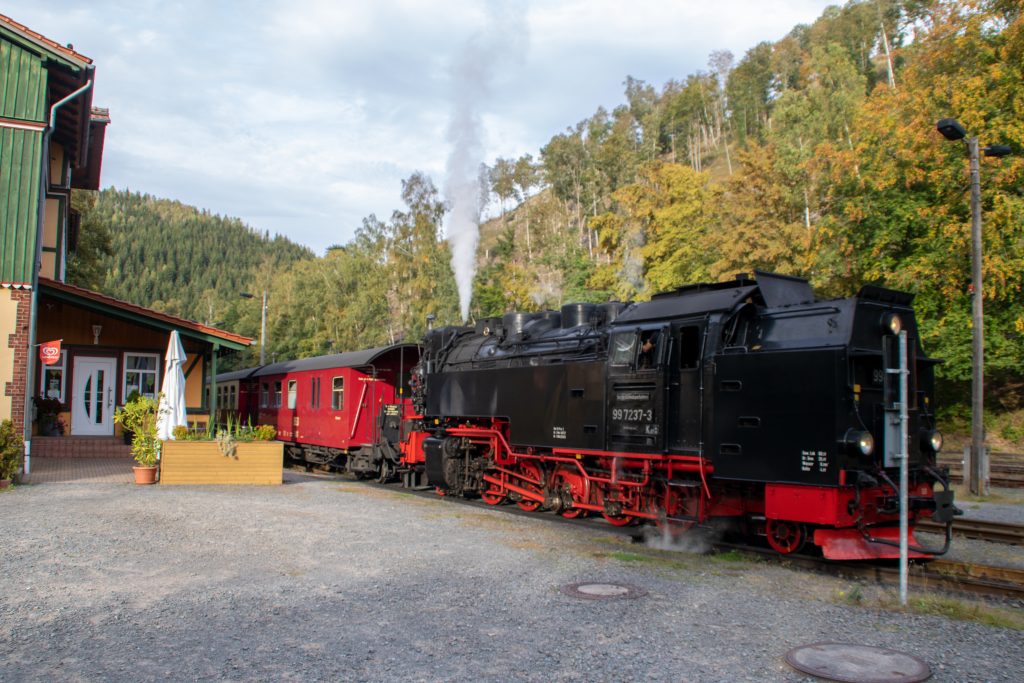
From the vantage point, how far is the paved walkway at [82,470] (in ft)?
47.3

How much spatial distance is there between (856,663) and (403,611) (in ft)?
10.9

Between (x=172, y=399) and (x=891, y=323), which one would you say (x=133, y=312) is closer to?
(x=172, y=399)

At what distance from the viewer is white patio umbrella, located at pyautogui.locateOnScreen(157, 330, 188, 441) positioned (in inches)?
592

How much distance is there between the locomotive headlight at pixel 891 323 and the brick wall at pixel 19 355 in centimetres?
1463

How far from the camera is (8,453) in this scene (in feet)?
42.7

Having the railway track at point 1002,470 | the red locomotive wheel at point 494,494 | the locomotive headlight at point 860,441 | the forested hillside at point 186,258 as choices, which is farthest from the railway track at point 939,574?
the forested hillside at point 186,258

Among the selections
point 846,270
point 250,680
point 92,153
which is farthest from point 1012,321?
point 92,153

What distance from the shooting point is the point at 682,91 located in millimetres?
94438

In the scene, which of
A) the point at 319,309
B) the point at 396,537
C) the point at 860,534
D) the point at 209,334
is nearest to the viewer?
the point at 860,534

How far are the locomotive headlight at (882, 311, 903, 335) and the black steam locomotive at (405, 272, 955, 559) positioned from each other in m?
0.02

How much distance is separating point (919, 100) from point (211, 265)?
158 metres

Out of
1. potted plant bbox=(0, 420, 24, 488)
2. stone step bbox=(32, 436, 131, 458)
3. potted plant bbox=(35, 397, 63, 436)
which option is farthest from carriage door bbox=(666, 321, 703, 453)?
potted plant bbox=(35, 397, 63, 436)

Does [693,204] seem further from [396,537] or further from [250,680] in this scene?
[250,680]

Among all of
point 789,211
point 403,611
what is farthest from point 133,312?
point 789,211
